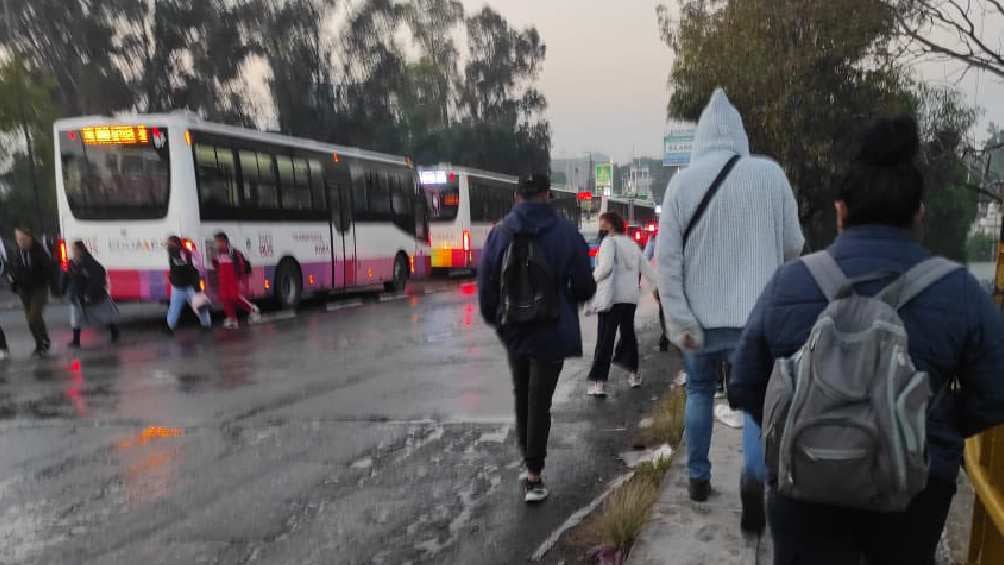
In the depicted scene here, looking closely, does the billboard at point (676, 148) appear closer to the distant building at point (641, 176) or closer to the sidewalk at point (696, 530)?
the sidewalk at point (696, 530)

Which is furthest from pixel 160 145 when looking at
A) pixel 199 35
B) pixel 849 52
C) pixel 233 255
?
pixel 199 35

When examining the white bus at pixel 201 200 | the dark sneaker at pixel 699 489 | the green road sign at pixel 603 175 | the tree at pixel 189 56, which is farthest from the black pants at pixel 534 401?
the green road sign at pixel 603 175

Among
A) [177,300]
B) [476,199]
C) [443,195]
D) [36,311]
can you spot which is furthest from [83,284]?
[476,199]

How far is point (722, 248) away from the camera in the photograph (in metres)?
3.76

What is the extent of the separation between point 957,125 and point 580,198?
2294cm

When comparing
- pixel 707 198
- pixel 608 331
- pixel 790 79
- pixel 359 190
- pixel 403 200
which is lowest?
pixel 608 331

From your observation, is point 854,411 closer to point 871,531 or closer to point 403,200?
point 871,531

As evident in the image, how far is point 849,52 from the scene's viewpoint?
16062 mm

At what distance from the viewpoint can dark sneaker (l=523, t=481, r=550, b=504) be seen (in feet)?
15.4

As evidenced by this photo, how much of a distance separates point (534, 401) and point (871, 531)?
2.60 meters

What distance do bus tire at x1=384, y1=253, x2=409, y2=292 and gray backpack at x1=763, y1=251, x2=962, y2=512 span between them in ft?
61.9

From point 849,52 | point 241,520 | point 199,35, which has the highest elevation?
point 199,35

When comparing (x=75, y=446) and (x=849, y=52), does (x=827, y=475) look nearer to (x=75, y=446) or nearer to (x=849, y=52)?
(x=75, y=446)

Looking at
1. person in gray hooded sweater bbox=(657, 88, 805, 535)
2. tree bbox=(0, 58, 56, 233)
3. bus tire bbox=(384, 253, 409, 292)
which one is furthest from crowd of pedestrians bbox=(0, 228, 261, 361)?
tree bbox=(0, 58, 56, 233)
